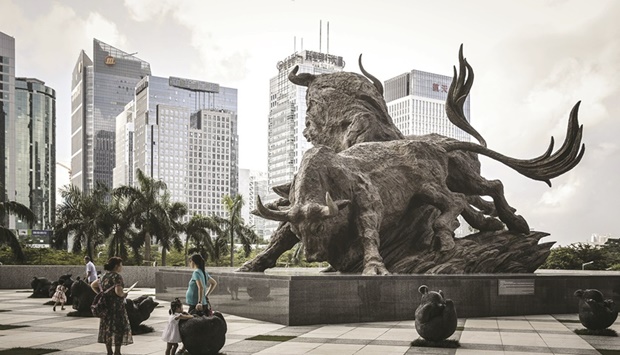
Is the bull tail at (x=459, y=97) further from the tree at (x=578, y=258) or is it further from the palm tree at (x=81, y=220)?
the palm tree at (x=81, y=220)

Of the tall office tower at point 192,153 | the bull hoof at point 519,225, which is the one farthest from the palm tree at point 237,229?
the tall office tower at point 192,153

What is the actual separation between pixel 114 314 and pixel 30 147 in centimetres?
7158

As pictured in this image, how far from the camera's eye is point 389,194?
18281 millimetres

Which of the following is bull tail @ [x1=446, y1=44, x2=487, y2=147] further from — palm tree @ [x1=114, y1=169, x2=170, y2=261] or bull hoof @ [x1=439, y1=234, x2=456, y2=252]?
palm tree @ [x1=114, y1=169, x2=170, y2=261]

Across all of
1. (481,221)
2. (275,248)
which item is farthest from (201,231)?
(275,248)

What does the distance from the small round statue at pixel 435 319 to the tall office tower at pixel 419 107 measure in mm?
26862

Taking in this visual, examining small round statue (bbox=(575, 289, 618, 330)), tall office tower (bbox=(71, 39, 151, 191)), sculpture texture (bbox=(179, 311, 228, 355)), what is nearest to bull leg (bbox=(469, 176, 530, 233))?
small round statue (bbox=(575, 289, 618, 330))

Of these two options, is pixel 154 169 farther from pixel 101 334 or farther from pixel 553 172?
pixel 101 334

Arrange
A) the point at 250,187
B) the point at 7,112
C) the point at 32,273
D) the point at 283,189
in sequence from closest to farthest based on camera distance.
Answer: the point at 283,189
the point at 32,273
the point at 7,112
the point at 250,187

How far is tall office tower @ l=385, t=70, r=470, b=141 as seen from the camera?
48.0 m

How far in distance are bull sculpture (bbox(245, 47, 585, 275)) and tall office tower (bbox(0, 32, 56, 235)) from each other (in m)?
48.0

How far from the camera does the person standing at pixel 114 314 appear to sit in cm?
980

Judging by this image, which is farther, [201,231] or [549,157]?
[201,231]

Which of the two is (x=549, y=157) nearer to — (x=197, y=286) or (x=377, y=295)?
(x=377, y=295)
